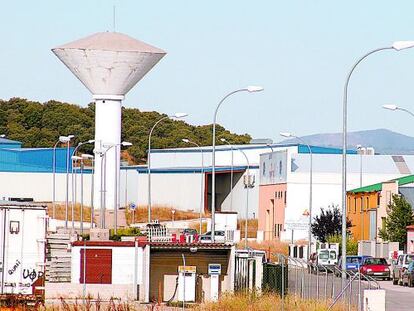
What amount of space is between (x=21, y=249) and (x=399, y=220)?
190 feet

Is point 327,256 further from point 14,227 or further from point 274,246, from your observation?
point 14,227

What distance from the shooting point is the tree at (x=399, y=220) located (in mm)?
89562

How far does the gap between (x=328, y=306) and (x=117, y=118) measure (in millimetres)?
65999

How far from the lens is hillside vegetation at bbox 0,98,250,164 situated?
175625mm

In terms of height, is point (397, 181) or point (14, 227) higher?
point (397, 181)

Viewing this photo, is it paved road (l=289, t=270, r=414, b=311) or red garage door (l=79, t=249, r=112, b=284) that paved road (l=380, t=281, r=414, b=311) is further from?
red garage door (l=79, t=249, r=112, b=284)

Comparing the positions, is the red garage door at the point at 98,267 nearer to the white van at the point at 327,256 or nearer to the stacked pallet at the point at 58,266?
the stacked pallet at the point at 58,266

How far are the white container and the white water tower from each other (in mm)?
56926

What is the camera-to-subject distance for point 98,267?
50.6 meters

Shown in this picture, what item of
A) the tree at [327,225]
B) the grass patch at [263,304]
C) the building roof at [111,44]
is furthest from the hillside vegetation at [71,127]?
the grass patch at [263,304]

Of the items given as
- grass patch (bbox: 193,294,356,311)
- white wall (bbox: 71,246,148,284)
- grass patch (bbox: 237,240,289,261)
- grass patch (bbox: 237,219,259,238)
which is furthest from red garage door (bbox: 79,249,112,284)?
grass patch (bbox: 237,219,259,238)

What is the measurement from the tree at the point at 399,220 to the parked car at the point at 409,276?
27.1 m

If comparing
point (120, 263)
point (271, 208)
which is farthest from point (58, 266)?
point (271, 208)

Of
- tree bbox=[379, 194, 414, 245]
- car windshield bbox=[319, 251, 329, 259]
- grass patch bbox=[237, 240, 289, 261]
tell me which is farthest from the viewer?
grass patch bbox=[237, 240, 289, 261]
